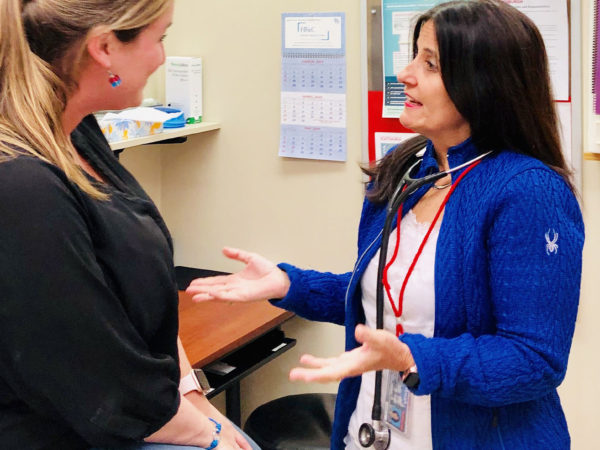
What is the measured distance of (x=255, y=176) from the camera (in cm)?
277

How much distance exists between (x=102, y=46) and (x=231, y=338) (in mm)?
1231

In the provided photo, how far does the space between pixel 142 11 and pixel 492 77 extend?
0.60m

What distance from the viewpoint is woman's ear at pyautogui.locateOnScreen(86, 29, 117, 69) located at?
3.72 ft

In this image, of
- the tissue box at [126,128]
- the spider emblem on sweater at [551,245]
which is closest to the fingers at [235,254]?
the spider emblem on sweater at [551,245]

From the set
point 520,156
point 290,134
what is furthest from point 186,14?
point 520,156

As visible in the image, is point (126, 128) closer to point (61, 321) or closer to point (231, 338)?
point (231, 338)

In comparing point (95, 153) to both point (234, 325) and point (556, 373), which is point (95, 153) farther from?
point (234, 325)

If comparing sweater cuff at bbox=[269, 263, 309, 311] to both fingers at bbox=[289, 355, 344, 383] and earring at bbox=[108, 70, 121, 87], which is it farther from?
earring at bbox=[108, 70, 121, 87]

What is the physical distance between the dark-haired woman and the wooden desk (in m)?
0.66

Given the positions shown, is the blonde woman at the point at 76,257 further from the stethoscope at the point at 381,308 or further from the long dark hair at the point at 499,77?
the long dark hair at the point at 499,77

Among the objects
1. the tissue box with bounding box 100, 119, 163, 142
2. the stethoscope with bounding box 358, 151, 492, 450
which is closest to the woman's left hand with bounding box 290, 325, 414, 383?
the stethoscope with bounding box 358, 151, 492, 450

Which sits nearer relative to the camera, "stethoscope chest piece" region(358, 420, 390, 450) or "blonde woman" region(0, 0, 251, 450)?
"blonde woman" region(0, 0, 251, 450)

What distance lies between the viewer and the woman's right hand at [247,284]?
4.99ft

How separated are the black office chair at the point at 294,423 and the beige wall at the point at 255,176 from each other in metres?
0.32
